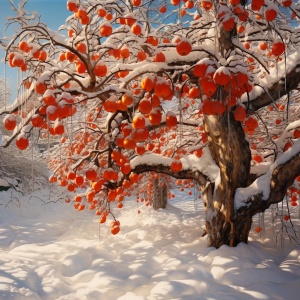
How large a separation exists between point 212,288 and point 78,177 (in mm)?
2473

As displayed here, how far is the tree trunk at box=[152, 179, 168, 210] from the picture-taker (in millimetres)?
10812

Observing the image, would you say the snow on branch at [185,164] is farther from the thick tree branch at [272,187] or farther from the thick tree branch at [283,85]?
the thick tree branch at [283,85]

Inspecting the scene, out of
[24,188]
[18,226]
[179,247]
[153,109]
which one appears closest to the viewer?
[153,109]

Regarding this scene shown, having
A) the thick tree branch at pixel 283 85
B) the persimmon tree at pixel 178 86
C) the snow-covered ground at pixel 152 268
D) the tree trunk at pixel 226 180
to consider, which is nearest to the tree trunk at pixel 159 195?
the snow-covered ground at pixel 152 268

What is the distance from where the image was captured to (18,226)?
9.23 m

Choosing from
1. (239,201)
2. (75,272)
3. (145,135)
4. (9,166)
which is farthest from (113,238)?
(9,166)

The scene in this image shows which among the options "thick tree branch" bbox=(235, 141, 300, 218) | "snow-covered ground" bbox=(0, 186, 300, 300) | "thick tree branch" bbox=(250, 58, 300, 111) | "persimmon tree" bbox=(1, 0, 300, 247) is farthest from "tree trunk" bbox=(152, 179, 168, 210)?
"thick tree branch" bbox=(250, 58, 300, 111)

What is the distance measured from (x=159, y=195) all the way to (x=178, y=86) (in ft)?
23.8

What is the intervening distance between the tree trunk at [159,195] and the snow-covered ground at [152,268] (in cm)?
367

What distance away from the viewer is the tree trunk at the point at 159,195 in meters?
10.8

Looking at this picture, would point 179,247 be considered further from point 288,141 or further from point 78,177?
point 288,141

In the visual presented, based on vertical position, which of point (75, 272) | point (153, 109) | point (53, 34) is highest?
point (53, 34)

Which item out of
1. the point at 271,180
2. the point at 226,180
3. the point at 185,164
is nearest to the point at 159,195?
the point at 185,164

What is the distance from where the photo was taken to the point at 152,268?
464 centimetres
